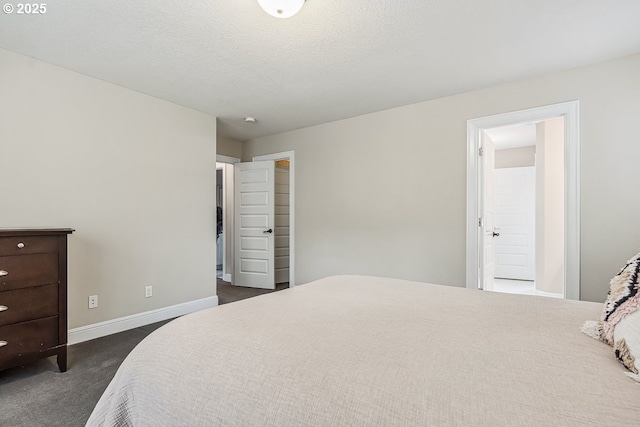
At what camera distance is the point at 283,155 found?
4.75 m

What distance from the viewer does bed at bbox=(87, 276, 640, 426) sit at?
63 cm

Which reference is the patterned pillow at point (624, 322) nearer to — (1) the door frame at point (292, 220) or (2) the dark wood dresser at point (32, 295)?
(2) the dark wood dresser at point (32, 295)

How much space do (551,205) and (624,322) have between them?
398 centimetres

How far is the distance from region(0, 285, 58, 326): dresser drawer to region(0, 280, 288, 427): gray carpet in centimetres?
43

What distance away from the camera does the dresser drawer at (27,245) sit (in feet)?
6.44

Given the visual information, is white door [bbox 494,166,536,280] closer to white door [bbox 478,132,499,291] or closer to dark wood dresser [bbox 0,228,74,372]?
white door [bbox 478,132,499,291]

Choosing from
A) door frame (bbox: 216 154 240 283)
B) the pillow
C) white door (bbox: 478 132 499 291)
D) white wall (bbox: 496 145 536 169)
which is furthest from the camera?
white wall (bbox: 496 145 536 169)

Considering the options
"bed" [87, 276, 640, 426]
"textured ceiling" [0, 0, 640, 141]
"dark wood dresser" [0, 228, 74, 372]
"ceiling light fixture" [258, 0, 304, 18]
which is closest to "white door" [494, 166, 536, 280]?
"textured ceiling" [0, 0, 640, 141]

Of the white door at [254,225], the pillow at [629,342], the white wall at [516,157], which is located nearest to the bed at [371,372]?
the pillow at [629,342]

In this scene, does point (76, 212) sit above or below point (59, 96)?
below

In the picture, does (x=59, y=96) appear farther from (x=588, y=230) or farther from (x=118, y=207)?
(x=588, y=230)

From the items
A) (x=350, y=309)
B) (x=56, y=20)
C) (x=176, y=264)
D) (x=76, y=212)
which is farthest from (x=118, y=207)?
(x=350, y=309)

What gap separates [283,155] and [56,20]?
2988 millimetres

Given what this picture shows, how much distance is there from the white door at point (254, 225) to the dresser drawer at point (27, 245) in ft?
9.57
